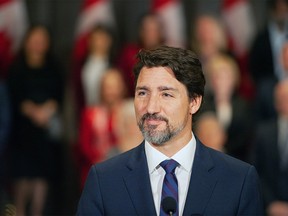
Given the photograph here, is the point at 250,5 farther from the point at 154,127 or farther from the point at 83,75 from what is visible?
the point at 154,127

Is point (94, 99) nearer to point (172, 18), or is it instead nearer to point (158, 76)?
point (172, 18)

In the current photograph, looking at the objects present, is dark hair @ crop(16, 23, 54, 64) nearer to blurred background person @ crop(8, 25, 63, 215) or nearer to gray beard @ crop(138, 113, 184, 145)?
blurred background person @ crop(8, 25, 63, 215)

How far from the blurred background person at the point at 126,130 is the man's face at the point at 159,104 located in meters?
3.00

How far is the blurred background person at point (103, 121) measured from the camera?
7.26 meters

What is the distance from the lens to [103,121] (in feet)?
23.9

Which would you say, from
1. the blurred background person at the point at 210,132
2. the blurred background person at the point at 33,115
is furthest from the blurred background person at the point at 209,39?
the blurred background person at the point at 33,115

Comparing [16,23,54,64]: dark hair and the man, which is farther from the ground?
[16,23,54,64]: dark hair

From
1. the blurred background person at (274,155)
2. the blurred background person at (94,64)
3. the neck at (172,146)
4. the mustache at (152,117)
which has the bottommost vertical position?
the blurred background person at (274,155)

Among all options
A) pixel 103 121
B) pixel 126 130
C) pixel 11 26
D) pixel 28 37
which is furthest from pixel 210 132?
pixel 11 26

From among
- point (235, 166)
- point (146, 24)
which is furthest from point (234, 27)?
point (235, 166)

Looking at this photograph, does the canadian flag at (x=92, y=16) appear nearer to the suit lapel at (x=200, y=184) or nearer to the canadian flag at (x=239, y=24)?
the canadian flag at (x=239, y=24)

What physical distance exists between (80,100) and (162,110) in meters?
4.61

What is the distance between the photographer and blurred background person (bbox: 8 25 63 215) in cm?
765

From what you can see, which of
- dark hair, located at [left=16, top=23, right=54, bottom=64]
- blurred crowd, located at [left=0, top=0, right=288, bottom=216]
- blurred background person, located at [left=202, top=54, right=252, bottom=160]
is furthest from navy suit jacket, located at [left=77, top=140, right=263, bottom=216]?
dark hair, located at [left=16, top=23, right=54, bottom=64]
